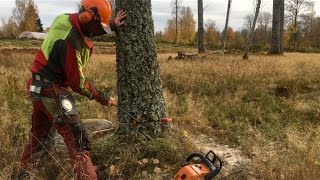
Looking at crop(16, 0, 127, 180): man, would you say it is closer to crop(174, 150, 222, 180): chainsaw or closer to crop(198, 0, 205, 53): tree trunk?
crop(174, 150, 222, 180): chainsaw

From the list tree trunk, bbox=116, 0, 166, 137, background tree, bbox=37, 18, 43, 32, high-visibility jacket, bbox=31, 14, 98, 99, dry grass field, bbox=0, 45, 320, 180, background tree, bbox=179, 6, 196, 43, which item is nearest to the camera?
high-visibility jacket, bbox=31, 14, 98, 99

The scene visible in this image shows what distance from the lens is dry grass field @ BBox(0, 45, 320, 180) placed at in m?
5.88

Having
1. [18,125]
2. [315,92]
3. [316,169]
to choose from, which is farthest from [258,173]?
[315,92]

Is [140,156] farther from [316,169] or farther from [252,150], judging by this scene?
[316,169]

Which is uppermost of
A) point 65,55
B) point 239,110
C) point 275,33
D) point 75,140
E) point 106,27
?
point 275,33

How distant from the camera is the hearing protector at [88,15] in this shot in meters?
4.76

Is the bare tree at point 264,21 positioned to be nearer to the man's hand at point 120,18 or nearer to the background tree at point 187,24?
the background tree at point 187,24

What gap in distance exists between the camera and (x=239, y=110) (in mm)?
9500

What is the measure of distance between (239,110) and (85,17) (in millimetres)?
5489

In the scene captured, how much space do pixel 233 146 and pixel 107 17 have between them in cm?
306

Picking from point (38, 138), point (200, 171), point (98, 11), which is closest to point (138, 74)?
point (98, 11)

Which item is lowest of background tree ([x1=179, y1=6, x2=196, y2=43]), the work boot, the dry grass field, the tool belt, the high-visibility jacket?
the work boot

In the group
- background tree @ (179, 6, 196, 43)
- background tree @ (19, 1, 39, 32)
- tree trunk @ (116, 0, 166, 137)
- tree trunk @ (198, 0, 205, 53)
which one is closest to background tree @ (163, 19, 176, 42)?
background tree @ (179, 6, 196, 43)

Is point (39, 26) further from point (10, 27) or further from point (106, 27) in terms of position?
point (106, 27)
